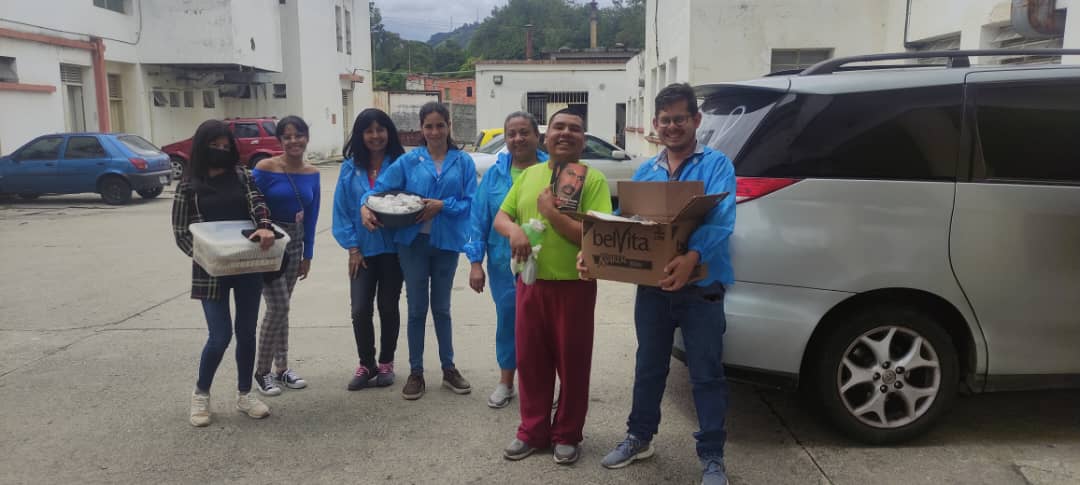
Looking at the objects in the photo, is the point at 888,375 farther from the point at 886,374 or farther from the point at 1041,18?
the point at 1041,18

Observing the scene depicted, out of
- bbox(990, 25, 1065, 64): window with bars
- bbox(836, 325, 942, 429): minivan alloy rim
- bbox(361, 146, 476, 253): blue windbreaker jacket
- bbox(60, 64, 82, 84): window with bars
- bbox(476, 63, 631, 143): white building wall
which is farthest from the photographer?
bbox(476, 63, 631, 143): white building wall

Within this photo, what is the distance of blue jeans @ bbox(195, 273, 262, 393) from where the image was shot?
3928 mm

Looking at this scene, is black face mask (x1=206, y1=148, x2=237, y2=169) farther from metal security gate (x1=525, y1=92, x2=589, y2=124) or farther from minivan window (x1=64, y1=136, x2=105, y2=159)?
metal security gate (x1=525, y1=92, x2=589, y2=124)

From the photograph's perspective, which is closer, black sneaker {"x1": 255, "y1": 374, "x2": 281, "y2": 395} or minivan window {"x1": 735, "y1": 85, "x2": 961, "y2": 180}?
minivan window {"x1": 735, "y1": 85, "x2": 961, "y2": 180}

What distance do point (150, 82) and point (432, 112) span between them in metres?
22.3

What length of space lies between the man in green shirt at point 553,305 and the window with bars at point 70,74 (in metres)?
19.7

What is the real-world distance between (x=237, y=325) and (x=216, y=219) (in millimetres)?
590

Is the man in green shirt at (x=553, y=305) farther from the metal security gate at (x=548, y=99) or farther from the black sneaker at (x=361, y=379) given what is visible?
the metal security gate at (x=548, y=99)

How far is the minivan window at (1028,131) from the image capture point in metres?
3.48

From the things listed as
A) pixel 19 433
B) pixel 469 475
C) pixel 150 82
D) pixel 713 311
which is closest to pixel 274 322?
pixel 19 433

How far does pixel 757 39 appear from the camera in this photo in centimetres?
1258

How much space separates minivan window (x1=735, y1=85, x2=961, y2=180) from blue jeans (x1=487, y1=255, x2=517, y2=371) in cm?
138

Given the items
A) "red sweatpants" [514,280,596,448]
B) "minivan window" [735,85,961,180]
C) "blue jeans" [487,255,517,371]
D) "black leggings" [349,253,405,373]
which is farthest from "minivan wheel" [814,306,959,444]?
"black leggings" [349,253,405,373]

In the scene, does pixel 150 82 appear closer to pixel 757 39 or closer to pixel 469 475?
pixel 757 39
